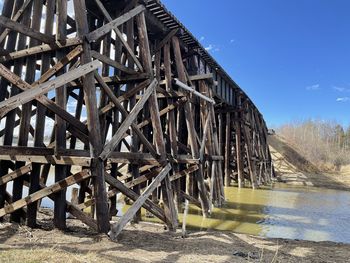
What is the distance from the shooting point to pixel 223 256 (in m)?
5.18

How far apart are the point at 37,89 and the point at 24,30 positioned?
1.23m

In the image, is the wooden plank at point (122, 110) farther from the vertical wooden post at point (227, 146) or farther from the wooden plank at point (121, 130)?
the vertical wooden post at point (227, 146)

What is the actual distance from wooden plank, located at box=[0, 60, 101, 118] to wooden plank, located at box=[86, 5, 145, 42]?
1.86 ft

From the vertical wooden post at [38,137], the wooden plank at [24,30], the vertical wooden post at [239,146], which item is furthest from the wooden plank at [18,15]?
the vertical wooden post at [239,146]

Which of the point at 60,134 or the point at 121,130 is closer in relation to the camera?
the point at 60,134

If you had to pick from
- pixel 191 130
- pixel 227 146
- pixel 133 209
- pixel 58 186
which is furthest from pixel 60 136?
pixel 227 146

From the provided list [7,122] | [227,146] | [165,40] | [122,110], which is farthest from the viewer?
[227,146]

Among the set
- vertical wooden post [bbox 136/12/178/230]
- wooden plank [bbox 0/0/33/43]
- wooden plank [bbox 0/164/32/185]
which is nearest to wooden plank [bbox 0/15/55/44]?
wooden plank [bbox 0/0/33/43]

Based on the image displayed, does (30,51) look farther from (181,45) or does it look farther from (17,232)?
(181,45)

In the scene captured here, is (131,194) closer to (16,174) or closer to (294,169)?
(16,174)

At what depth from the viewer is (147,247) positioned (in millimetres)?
5246

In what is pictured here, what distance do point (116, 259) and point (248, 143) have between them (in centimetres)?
1528

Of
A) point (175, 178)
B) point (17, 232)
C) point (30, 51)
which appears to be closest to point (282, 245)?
point (175, 178)

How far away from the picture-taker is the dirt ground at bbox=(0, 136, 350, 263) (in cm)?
425
